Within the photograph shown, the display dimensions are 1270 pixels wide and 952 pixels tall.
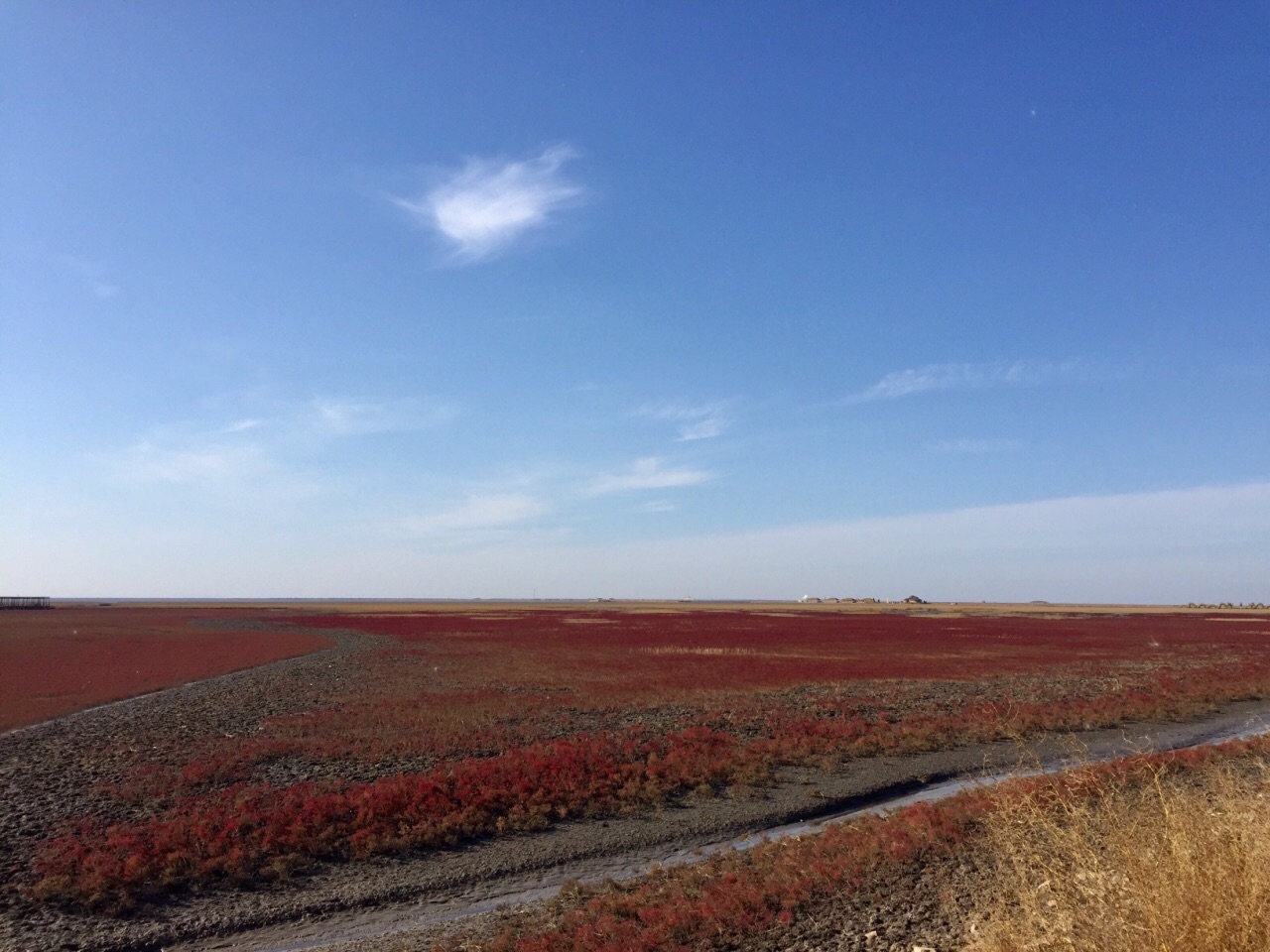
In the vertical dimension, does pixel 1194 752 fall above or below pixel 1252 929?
below

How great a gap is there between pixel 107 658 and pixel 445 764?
38.7m

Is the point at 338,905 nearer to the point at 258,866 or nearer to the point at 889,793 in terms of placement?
the point at 258,866

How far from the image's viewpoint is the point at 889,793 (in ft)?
56.1

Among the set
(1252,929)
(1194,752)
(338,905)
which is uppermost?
(1252,929)

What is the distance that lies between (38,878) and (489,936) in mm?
7709

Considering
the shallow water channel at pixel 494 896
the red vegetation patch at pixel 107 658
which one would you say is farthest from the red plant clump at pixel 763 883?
the red vegetation patch at pixel 107 658

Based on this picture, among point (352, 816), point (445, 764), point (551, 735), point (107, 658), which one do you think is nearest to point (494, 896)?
point (352, 816)

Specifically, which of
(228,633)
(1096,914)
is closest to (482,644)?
(228,633)

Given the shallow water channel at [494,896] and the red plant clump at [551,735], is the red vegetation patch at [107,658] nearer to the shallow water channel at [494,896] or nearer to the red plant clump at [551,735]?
the red plant clump at [551,735]

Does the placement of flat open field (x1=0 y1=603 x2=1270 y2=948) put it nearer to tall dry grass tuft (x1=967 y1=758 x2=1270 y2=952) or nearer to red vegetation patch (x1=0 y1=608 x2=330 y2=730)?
red vegetation patch (x1=0 y1=608 x2=330 y2=730)

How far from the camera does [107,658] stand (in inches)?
1848

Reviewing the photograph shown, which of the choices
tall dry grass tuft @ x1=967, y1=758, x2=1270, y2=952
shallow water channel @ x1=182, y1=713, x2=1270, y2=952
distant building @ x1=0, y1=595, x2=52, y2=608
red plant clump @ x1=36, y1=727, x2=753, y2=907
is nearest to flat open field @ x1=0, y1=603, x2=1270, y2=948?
red plant clump @ x1=36, y1=727, x2=753, y2=907

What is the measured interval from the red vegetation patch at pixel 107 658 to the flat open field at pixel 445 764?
1583 mm

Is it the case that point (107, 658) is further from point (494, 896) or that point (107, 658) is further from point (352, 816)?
point (494, 896)
